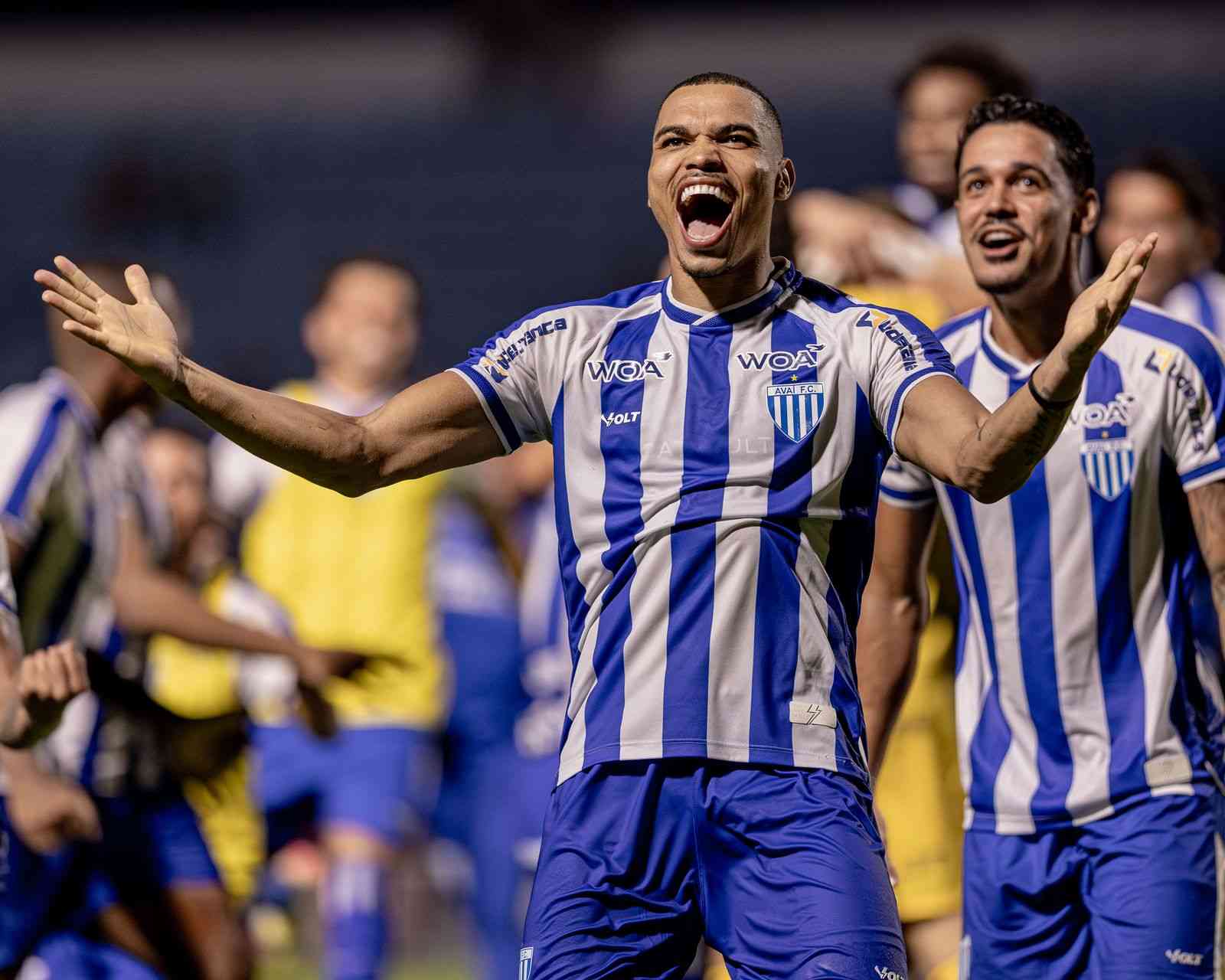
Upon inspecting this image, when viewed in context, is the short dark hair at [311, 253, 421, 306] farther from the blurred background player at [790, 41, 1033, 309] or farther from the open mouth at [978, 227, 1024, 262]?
the open mouth at [978, 227, 1024, 262]

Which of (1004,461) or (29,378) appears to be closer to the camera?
(1004,461)

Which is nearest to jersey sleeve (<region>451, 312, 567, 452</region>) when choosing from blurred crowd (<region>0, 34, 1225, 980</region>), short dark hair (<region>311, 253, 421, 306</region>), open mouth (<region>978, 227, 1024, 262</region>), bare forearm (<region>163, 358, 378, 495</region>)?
bare forearm (<region>163, 358, 378, 495</region>)

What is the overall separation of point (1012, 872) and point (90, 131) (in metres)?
13.5

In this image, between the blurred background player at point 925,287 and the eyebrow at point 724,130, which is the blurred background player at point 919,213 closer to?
the blurred background player at point 925,287

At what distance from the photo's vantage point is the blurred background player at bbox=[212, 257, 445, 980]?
700cm

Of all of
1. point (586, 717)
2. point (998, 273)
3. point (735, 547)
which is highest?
point (998, 273)

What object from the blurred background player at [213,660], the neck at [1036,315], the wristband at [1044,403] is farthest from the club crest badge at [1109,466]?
the blurred background player at [213,660]

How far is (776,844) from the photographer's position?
3.09 metres

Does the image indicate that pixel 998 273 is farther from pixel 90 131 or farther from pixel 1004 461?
pixel 90 131

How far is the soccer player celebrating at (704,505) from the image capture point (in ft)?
10.1

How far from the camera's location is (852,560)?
3314 mm

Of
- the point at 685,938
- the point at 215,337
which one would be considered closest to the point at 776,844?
the point at 685,938

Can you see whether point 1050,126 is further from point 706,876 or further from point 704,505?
point 706,876

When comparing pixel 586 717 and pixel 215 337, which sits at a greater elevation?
pixel 215 337
